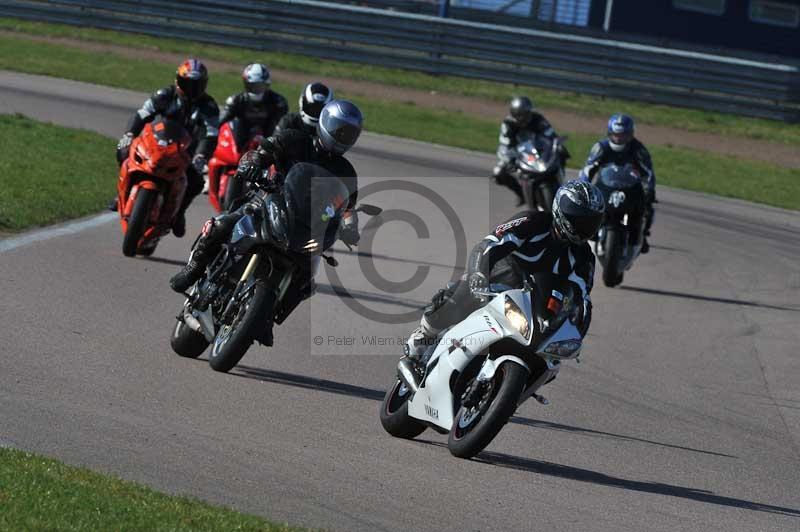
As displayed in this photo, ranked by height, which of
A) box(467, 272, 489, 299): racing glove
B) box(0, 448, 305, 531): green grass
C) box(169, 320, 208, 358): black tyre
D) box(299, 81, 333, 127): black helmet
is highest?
box(299, 81, 333, 127): black helmet

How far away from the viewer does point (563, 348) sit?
7.00 meters

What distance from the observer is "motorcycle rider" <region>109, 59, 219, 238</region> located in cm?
1198

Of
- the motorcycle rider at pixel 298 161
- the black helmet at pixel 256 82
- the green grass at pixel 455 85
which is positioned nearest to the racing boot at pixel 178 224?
the black helmet at pixel 256 82

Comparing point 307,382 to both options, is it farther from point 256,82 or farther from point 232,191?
point 256,82

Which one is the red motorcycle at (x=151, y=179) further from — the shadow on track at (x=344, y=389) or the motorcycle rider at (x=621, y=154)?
the motorcycle rider at (x=621, y=154)

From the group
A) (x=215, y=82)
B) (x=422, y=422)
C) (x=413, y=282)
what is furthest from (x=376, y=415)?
(x=215, y=82)

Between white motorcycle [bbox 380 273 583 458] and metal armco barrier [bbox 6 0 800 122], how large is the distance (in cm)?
2110

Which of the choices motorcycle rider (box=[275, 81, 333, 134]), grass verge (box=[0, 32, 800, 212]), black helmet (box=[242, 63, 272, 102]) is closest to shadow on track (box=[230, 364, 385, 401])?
motorcycle rider (box=[275, 81, 333, 134])

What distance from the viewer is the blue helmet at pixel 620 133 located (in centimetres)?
1480

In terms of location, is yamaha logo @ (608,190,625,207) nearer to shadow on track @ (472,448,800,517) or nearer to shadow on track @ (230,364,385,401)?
shadow on track @ (230,364,385,401)

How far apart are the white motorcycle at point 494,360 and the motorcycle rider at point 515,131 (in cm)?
976

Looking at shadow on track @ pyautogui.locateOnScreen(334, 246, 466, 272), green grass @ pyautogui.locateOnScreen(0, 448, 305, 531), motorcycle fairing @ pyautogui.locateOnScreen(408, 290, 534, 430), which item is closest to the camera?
green grass @ pyautogui.locateOnScreen(0, 448, 305, 531)

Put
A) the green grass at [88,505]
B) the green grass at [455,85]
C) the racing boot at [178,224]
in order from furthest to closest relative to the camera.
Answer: the green grass at [455,85] → the racing boot at [178,224] → the green grass at [88,505]

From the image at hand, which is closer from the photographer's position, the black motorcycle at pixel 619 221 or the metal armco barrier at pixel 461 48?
the black motorcycle at pixel 619 221
